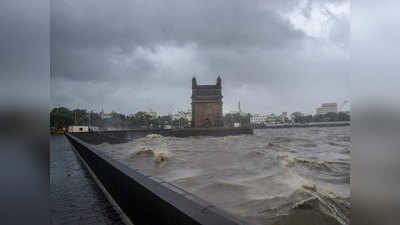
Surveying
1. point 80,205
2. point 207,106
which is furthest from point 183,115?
point 80,205

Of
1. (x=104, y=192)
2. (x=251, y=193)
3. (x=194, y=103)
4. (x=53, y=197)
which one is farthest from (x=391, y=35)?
(x=194, y=103)

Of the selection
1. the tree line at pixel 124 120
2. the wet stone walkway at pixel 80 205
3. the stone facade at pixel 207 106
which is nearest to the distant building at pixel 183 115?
the tree line at pixel 124 120

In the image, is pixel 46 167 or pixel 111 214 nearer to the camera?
pixel 46 167

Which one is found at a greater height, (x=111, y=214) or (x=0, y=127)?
(x=0, y=127)

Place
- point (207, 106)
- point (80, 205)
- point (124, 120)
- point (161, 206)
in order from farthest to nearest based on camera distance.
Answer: point (124, 120) → point (207, 106) → point (80, 205) → point (161, 206)

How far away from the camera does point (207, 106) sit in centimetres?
3503

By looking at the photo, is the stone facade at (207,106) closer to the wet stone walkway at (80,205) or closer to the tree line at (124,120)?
the tree line at (124,120)

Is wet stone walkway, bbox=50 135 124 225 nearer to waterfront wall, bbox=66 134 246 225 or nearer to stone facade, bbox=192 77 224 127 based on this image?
waterfront wall, bbox=66 134 246 225

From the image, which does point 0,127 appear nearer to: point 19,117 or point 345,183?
point 19,117

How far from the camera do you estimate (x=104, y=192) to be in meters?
2.91

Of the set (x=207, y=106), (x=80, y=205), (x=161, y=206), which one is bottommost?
(x=80, y=205)

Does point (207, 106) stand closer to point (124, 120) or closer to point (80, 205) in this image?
point (80, 205)

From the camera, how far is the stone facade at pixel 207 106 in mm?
34750

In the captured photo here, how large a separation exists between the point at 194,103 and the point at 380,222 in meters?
34.8
